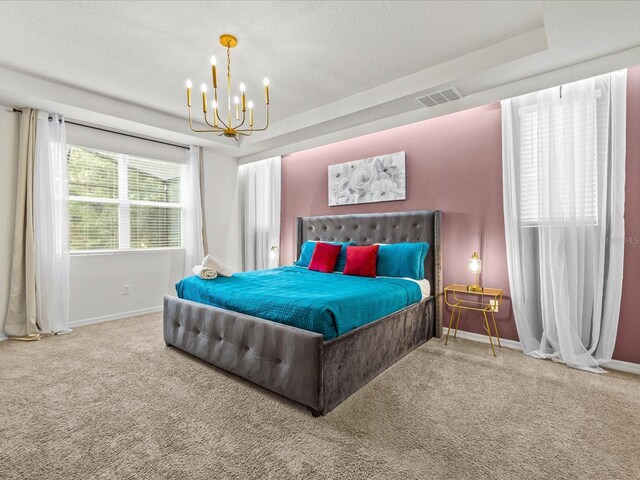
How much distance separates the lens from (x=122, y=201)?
4.35 m

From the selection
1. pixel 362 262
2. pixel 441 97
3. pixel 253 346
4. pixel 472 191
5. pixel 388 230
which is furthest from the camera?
pixel 388 230

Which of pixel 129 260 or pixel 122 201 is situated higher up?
pixel 122 201

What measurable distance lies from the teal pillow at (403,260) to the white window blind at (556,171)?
1025 mm

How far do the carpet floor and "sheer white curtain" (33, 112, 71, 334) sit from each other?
3.06 ft

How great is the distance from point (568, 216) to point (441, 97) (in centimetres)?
156

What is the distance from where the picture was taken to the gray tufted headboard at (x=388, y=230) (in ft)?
11.7

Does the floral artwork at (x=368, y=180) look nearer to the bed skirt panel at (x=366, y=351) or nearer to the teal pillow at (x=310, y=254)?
the teal pillow at (x=310, y=254)

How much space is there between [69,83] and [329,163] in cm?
310

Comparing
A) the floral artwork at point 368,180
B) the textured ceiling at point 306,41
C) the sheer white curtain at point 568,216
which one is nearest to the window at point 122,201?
the textured ceiling at point 306,41

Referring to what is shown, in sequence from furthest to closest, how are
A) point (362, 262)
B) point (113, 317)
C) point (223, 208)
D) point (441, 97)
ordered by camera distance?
point (223, 208) < point (113, 317) < point (362, 262) < point (441, 97)

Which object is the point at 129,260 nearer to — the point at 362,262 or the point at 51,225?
the point at 51,225

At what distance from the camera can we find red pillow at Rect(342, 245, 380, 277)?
3494 mm

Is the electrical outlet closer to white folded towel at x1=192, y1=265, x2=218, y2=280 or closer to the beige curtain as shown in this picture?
white folded towel at x1=192, y1=265, x2=218, y2=280

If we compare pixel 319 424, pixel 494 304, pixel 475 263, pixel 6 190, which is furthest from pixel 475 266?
pixel 6 190
